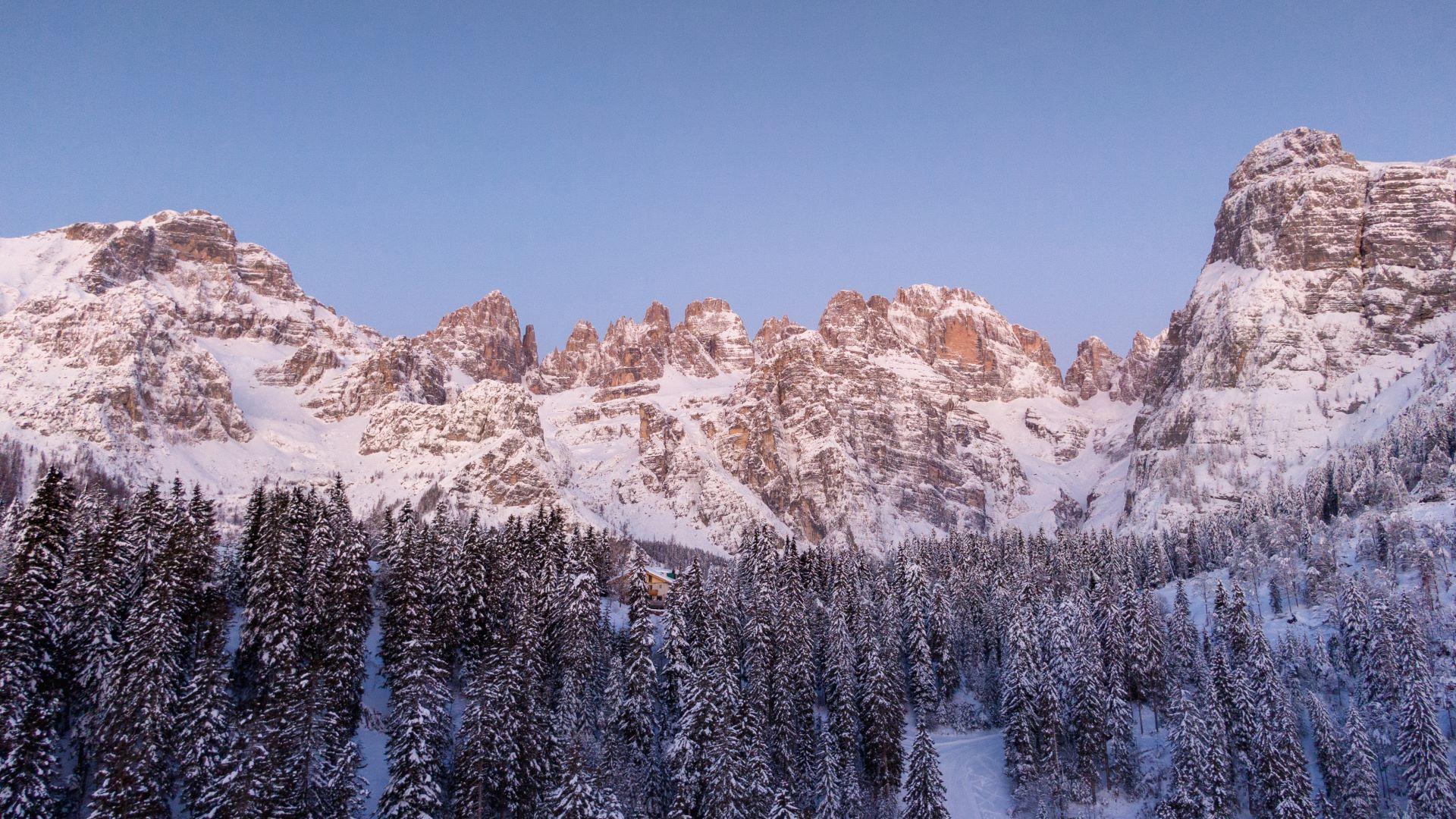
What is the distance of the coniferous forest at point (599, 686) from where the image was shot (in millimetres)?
46250

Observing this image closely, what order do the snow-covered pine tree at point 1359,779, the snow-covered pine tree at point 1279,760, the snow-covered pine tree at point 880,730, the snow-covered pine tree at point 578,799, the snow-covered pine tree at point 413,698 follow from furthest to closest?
the snow-covered pine tree at point 880,730 < the snow-covered pine tree at point 1359,779 < the snow-covered pine tree at point 1279,760 < the snow-covered pine tree at point 413,698 < the snow-covered pine tree at point 578,799

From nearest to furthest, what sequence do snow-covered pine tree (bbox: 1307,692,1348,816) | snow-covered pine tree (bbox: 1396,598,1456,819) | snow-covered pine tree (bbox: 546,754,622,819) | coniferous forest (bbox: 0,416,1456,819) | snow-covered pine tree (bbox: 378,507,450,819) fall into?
snow-covered pine tree (bbox: 546,754,622,819), coniferous forest (bbox: 0,416,1456,819), snow-covered pine tree (bbox: 378,507,450,819), snow-covered pine tree (bbox: 1396,598,1456,819), snow-covered pine tree (bbox: 1307,692,1348,816)

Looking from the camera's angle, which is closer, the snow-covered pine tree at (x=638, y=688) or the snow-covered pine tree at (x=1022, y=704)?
the snow-covered pine tree at (x=638, y=688)

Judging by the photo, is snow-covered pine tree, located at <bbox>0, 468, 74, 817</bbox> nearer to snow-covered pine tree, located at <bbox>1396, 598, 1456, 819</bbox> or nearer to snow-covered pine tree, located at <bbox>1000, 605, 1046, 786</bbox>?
snow-covered pine tree, located at <bbox>1000, 605, 1046, 786</bbox>

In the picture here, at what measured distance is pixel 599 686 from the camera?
227ft

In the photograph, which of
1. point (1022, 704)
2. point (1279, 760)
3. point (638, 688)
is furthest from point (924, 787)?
point (1279, 760)

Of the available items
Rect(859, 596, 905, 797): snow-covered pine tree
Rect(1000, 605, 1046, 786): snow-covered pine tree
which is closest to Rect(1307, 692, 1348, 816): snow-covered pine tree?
Rect(1000, 605, 1046, 786): snow-covered pine tree

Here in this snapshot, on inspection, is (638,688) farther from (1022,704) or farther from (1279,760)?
(1279,760)

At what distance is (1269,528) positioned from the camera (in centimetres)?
14525

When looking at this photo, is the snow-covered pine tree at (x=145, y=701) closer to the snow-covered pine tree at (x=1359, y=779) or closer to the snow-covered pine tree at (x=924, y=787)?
the snow-covered pine tree at (x=924, y=787)

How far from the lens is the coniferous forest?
4625 cm

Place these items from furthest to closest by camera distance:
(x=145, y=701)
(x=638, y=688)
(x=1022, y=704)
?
(x=1022, y=704) < (x=638, y=688) < (x=145, y=701)

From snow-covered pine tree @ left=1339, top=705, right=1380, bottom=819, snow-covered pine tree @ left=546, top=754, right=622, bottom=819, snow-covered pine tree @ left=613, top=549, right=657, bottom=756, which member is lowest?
snow-covered pine tree @ left=1339, top=705, right=1380, bottom=819

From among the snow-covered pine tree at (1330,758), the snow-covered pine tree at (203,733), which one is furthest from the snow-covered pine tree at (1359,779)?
the snow-covered pine tree at (203,733)
